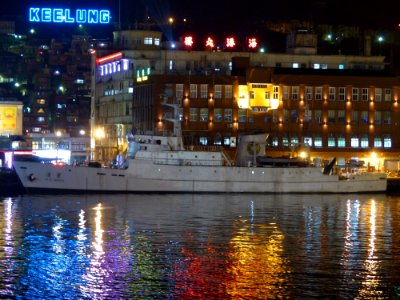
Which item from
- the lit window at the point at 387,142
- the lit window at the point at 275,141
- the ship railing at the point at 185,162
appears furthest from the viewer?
the lit window at the point at 387,142

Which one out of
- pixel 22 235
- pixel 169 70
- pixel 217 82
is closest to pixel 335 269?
pixel 22 235

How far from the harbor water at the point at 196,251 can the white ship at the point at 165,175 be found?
10.9 meters

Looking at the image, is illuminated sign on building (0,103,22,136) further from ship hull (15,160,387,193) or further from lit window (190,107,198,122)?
Result: ship hull (15,160,387,193)

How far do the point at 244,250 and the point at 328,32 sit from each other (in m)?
101

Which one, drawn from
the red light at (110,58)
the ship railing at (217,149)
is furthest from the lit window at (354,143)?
the red light at (110,58)

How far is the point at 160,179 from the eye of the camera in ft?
264

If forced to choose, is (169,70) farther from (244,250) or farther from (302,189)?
(244,250)

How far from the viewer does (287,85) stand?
4043 inches

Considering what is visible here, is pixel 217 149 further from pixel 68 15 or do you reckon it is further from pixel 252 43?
pixel 252 43

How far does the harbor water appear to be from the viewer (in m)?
34.3

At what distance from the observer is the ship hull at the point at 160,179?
79750mm

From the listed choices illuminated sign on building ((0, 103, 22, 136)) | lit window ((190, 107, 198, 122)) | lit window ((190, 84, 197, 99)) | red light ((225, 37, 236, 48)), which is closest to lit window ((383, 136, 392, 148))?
lit window ((190, 107, 198, 122))

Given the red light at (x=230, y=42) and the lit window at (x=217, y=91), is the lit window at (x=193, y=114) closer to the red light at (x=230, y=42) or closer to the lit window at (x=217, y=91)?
the lit window at (x=217, y=91)

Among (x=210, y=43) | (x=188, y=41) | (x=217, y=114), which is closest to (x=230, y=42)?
(x=210, y=43)
